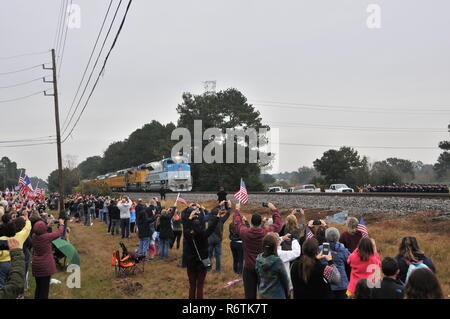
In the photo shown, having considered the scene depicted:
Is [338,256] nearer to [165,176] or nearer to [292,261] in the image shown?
[292,261]

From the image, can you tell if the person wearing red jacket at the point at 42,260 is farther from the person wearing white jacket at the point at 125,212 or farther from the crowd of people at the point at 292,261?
Result: the person wearing white jacket at the point at 125,212

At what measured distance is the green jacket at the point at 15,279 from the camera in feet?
14.1

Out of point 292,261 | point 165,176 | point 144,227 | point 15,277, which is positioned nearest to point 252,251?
point 292,261

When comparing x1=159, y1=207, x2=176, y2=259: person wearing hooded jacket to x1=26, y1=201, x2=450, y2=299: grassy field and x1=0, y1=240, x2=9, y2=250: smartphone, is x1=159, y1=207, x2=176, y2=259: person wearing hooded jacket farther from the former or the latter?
x1=0, y1=240, x2=9, y2=250: smartphone

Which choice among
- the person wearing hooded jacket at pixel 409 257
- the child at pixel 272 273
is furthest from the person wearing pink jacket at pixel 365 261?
the child at pixel 272 273

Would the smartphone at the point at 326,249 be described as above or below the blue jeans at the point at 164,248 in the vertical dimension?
above

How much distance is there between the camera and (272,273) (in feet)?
16.6

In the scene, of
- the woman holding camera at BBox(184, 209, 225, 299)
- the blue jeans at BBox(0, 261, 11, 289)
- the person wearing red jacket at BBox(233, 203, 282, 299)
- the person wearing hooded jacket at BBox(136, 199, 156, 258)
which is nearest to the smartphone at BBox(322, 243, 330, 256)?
the person wearing red jacket at BBox(233, 203, 282, 299)

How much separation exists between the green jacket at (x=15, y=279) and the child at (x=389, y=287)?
3.80m

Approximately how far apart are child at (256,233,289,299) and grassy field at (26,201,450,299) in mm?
3490

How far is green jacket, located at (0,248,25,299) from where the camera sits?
4301mm

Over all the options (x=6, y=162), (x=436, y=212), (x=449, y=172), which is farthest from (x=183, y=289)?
(x=6, y=162)

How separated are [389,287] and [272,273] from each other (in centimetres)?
149
